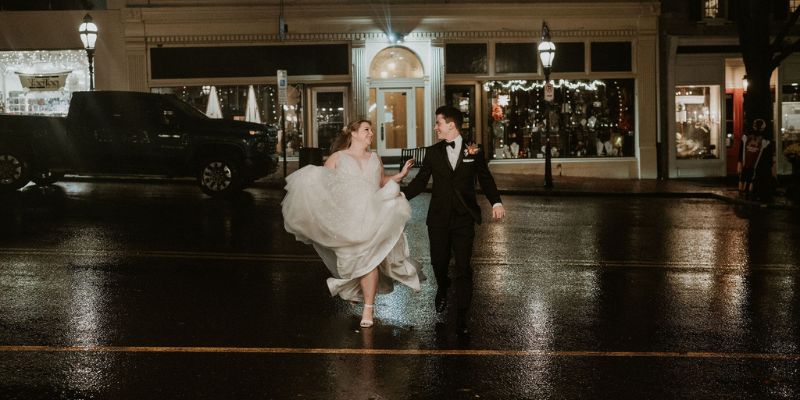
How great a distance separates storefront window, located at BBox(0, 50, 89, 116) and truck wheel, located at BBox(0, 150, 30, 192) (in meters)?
8.93

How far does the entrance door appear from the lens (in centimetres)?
2752

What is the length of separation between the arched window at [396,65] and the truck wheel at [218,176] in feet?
29.7

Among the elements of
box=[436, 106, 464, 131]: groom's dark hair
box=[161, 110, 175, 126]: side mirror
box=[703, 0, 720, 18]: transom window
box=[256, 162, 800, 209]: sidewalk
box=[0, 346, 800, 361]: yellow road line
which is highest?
box=[703, 0, 720, 18]: transom window

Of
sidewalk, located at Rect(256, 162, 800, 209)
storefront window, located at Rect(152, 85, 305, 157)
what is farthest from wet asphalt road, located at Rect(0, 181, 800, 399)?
storefront window, located at Rect(152, 85, 305, 157)

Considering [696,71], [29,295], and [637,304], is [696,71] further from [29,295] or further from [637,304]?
[29,295]

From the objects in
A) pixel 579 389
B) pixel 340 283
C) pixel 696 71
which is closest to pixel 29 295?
pixel 340 283

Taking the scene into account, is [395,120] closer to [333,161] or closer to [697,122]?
[697,122]

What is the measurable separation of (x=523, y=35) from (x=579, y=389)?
2222cm

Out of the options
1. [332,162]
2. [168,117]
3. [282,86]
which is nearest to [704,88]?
[282,86]

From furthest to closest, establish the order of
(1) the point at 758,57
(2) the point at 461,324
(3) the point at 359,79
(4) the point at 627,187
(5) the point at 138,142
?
(3) the point at 359,79, (4) the point at 627,187, (1) the point at 758,57, (5) the point at 138,142, (2) the point at 461,324

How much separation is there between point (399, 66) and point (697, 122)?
902cm

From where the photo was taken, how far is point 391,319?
817cm

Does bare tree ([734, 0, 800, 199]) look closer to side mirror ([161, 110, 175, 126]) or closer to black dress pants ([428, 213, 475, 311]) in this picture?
side mirror ([161, 110, 175, 126])

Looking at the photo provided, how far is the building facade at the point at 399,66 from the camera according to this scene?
2684 centimetres
